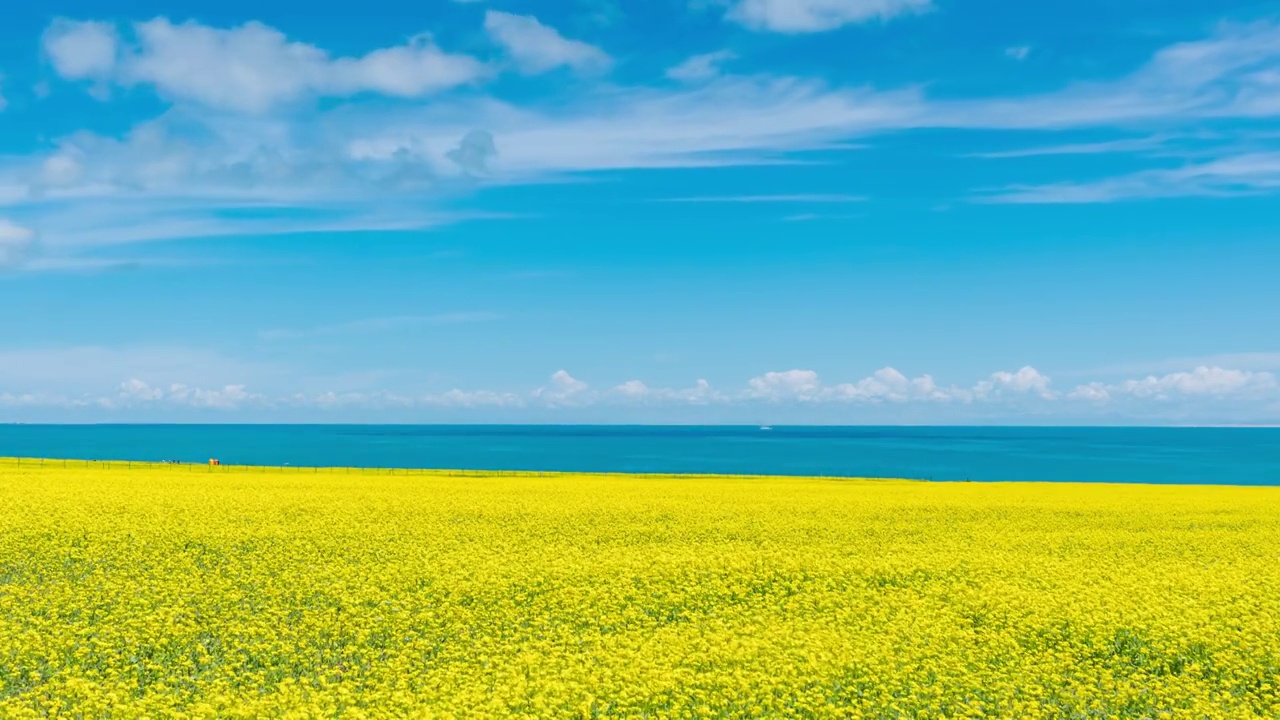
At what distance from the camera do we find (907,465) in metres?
170

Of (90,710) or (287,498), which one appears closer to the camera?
(90,710)

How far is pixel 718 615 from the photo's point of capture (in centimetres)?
2441

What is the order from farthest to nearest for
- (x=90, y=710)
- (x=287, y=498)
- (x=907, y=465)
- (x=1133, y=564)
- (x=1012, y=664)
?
(x=907, y=465) → (x=287, y=498) → (x=1133, y=564) → (x=1012, y=664) → (x=90, y=710)

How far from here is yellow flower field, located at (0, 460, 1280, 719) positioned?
18156 millimetres

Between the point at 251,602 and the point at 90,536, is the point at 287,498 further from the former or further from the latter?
the point at 251,602

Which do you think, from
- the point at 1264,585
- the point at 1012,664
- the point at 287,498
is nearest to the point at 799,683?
the point at 1012,664

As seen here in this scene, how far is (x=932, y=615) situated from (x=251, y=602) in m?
18.6

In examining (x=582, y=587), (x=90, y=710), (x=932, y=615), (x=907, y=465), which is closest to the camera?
(x=90, y=710)

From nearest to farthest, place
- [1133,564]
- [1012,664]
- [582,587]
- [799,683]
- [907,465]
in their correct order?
[799,683], [1012,664], [582,587], [1133,564], [907,465]

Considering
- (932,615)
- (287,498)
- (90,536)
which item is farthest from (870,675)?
(287,498)

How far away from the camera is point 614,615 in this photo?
78.4 feet

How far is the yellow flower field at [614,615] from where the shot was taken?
1816cm

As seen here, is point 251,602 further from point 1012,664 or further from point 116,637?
point 1012,664

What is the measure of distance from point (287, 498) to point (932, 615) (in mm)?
33681
